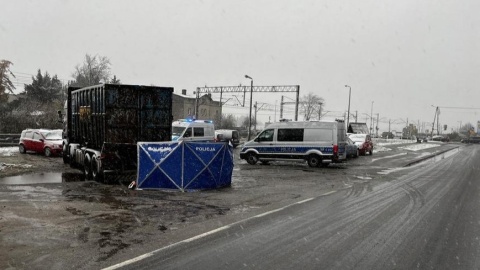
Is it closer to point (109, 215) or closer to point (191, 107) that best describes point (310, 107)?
point (191, 107)

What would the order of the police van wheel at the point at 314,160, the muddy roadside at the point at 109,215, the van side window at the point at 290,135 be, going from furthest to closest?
the van side window at the point at 290,135 < the police van wheel at the point at 314,160 < the muddy roadside at the point at 109,215

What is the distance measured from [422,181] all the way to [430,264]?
440 inches

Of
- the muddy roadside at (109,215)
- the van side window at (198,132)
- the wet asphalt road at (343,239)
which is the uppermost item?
the van side window at (198,132)

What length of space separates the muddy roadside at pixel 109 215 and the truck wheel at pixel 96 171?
31cm

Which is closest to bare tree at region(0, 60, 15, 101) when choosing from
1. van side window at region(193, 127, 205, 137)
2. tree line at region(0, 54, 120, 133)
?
tree line at region(0, 54, 120, 133)

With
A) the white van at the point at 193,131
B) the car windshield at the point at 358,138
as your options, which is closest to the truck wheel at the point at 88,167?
the white van at the point at 193,131

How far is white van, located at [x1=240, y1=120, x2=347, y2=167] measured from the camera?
20.7 m

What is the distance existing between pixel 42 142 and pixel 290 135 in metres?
13.6

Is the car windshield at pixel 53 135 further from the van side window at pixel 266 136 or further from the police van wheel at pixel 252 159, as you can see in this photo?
the van side window at pixel 266 136

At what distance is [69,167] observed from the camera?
18.7m

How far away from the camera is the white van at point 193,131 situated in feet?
69.3

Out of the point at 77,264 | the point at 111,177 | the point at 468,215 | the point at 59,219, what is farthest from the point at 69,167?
the point at 468,215

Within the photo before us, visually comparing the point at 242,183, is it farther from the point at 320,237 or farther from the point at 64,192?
the point at 320,237

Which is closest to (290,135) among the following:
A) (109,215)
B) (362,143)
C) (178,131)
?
(178,131)
